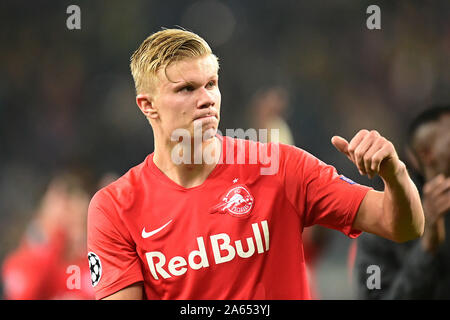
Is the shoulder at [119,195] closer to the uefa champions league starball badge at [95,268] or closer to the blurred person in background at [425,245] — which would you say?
the uefa champions league starball badge at [95,268]

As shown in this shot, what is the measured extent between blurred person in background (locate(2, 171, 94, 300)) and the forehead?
231 cm

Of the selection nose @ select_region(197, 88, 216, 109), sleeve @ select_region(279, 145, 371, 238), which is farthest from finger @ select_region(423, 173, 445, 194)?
nose @ select_region(197, 88, 216, 109)

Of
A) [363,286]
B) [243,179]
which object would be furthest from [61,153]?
[243,179]

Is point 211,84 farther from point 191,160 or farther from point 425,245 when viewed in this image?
point 425,245

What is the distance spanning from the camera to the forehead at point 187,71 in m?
2.03

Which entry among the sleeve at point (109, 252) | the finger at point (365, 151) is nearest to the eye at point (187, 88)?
the sleeve at point (109, 252)

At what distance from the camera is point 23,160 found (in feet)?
15.5

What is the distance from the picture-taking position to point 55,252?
4215mm

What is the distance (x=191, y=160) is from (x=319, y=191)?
1.55 feet

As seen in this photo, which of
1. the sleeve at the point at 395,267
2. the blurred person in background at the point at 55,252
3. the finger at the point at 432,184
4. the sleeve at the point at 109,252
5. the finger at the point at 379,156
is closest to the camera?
the finger at the point at 379,156

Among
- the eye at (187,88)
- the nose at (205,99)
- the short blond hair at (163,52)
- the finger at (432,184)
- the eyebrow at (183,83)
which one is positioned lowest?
the finger at (432,184)

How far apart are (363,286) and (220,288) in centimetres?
200

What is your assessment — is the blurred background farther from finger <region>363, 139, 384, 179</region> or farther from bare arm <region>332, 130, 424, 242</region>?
→ finger <region>363, 139, 384, 179</region>

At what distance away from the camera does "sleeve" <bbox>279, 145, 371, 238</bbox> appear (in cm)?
194
